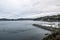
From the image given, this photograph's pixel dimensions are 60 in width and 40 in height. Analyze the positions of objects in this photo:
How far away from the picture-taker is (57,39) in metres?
8.02

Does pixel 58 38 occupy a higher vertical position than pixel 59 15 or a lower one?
lower

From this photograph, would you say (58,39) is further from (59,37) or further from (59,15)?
(59,15)

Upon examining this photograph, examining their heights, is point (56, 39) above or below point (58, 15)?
below

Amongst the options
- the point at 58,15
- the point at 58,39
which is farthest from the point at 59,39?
the point at 58,15

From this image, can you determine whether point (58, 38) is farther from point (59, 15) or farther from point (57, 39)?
point (59, 15)

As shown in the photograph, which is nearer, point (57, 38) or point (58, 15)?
point (57, 38)

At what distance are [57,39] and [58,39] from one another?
19 centimetres

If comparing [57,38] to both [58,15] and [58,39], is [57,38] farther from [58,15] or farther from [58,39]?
[58,15]

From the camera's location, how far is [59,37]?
837 centimetres

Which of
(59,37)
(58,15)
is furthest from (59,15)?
(59,37)

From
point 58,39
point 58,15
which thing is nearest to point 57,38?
point 58,39

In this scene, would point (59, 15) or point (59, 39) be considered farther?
point (59, 15)

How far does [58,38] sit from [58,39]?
0.35ft

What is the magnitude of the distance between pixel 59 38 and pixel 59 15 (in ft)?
24.5
